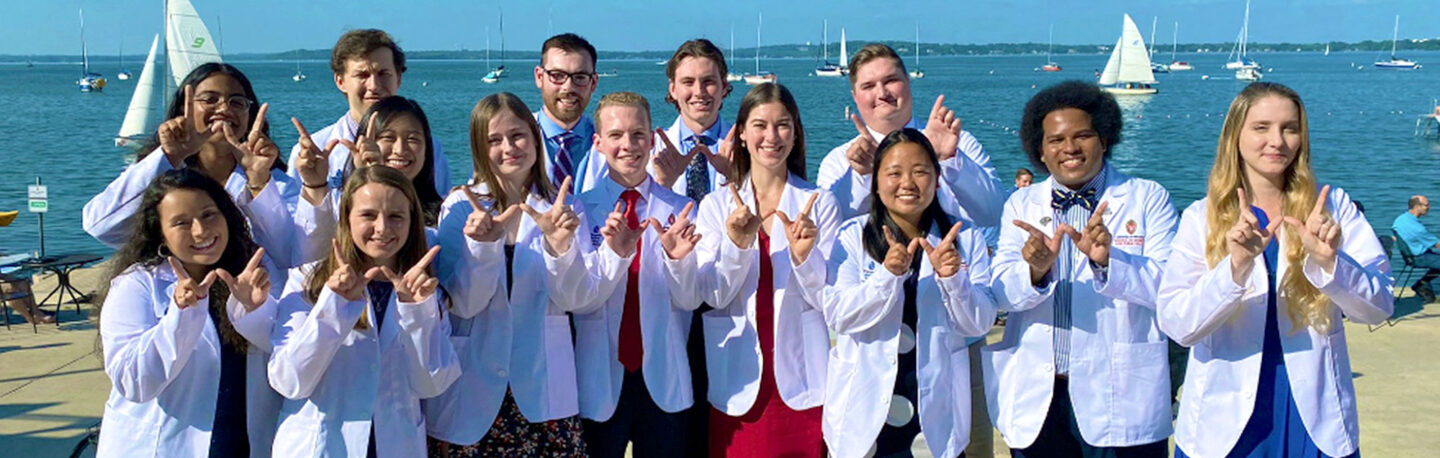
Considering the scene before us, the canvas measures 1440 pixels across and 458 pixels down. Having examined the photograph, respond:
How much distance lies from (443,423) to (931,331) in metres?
1.75

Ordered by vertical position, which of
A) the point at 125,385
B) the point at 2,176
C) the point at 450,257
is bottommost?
the point at 2,176

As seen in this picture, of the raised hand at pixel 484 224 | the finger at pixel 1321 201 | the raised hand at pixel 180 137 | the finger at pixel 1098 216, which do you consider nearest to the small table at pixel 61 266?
the raised hand at pixel 180 137

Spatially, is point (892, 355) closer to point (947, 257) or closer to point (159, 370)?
point (947, 257)

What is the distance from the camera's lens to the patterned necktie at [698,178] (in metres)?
5.29

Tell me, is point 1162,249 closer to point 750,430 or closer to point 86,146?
point 750,430

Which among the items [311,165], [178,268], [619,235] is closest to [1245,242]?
[619,235]

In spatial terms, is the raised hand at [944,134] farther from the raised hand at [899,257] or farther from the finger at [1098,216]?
the raised hand at [899,257]

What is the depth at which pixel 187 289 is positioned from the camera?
139 inches

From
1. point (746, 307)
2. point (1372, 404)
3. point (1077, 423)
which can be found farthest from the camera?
point (1372, 404)

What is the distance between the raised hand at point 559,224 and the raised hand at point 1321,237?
90.4 inches

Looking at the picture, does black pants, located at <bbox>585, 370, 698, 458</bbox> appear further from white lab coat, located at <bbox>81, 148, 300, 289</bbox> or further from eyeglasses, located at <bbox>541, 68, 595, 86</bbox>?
eyeglasses, located at <bbox>541, 68, 595, 86</bbox>

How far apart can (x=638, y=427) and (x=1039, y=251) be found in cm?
166

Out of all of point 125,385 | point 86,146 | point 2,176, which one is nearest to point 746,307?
point 125,385

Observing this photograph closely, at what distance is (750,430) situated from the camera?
442 centimetres
